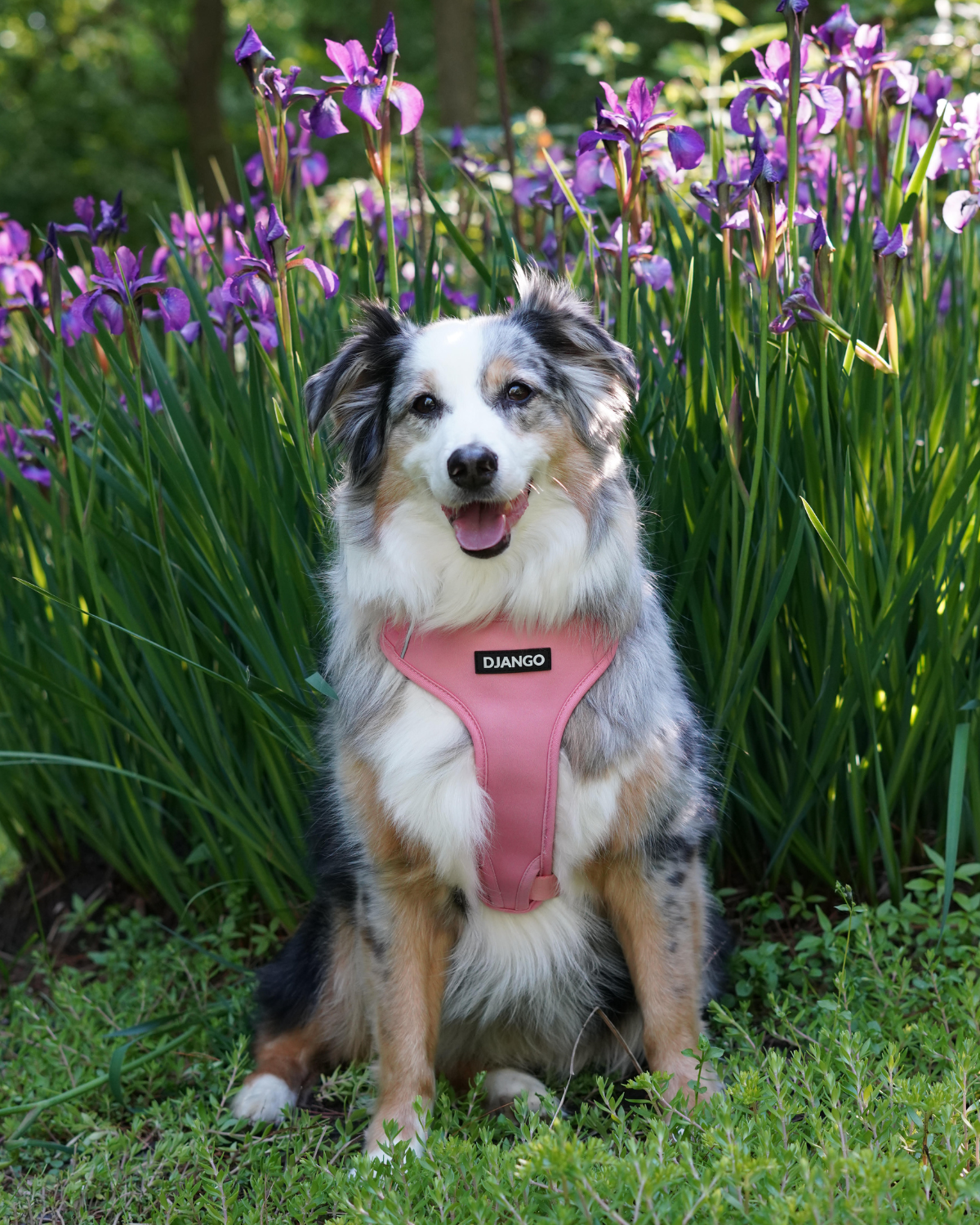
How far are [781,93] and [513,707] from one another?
5.09ft

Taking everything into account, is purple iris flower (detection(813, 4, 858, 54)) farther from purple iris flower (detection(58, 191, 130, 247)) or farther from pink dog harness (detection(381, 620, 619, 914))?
purple iris flower (detection(58, 191, 130, 247))

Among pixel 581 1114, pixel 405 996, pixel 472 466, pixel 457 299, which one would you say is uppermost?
pixel 457 299

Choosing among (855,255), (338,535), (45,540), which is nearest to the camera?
(338,535)

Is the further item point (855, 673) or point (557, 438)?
point (855, 673)

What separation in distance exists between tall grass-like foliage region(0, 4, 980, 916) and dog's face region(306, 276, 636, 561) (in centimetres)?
22

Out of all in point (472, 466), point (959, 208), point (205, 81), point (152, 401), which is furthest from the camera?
point (205, 81)

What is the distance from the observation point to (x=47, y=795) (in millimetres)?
3588

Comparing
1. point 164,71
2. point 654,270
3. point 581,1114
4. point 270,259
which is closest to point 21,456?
point 270,259

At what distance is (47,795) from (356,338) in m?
1.92

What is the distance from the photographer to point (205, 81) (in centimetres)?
1429

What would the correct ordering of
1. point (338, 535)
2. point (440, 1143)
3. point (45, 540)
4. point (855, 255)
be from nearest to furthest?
1. point (440, 1143)
2. point (338, 535)
3. point (855, 255)
4. point (45, 540)

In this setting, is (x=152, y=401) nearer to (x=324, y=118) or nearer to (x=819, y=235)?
(x=324, y=118)

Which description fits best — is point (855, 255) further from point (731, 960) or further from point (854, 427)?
point (731, 960)

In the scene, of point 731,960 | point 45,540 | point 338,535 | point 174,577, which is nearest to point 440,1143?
point 731,960
